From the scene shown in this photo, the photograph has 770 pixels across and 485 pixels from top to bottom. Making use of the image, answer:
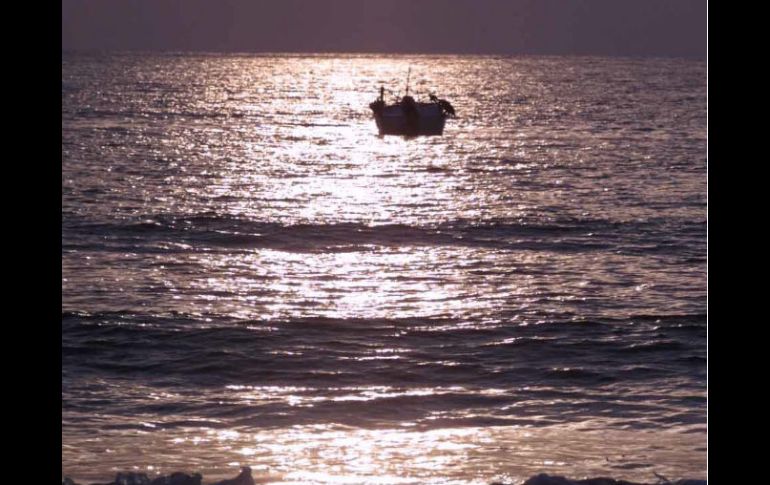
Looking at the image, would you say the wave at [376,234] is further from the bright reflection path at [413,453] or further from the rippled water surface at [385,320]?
the bright reflection path at [413,453]

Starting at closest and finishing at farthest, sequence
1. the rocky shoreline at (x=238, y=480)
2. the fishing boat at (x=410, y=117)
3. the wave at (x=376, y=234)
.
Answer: the rocky shoreline at (x=238, y=480) → the wave at (x=376, y=234) → the fishing boat at (x=410, y=117)

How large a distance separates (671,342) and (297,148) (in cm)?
4349

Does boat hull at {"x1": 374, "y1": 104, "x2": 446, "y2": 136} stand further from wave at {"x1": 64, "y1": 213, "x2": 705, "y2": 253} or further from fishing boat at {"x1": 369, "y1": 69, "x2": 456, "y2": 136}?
wave at {"x1": 64, "y1": 213, "x2": 705, "y2": 253}

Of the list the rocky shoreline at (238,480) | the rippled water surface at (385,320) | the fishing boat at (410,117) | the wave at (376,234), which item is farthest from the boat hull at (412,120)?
the rocky shoreline at (238,480)

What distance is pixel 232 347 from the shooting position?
601 inches

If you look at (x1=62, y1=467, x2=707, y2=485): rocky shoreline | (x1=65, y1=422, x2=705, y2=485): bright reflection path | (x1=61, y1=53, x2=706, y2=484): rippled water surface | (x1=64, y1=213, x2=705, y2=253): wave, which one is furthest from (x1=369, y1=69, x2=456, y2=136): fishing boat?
(x1=62, y1=467, x2=707, y2=485): rocky shoreline

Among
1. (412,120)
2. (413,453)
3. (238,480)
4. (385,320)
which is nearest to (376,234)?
(385,320)

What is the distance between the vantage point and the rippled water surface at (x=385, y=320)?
380 inches

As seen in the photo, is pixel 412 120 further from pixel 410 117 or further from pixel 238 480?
pixel 238 480

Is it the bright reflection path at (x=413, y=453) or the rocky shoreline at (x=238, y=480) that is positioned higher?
the rocky shoreline at (x=238, y=480)

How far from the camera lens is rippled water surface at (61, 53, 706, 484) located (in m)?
9.65

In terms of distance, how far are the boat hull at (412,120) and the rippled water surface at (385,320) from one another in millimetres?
14329

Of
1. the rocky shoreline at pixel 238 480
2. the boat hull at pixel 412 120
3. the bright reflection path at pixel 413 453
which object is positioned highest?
the boat hull at pixel 412 120
